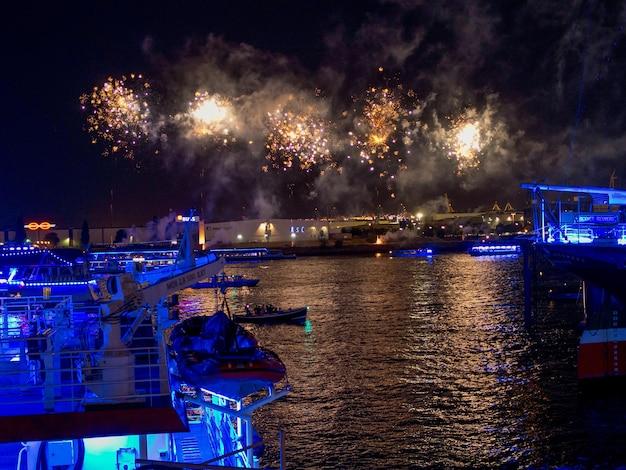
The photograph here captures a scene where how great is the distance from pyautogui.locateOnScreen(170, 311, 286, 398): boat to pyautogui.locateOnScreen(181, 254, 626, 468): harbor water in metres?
10.8

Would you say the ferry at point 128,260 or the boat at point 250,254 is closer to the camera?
the ferry at point 128,260

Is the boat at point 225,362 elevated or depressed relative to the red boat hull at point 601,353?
elevated

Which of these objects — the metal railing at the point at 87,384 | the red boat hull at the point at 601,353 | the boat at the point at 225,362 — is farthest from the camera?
the red boat hull at the point at 601,353

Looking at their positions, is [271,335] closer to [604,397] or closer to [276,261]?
[604,397]

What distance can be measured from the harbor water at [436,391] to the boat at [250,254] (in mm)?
62928

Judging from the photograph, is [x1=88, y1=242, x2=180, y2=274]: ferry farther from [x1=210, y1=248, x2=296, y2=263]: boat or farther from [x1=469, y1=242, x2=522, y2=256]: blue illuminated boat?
[x1=469, y1=242, x2=522, y2=256]: blue illuminated boat

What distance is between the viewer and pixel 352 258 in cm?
13038

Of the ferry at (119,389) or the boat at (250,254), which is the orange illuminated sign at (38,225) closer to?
the boat at (250,254)

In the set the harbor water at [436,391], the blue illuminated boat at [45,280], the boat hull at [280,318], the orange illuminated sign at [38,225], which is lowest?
the harbor water at [436,391]

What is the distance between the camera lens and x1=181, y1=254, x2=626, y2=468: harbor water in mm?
23266

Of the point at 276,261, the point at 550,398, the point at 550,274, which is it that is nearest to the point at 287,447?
the point at 550,398

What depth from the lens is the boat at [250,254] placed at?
123 m

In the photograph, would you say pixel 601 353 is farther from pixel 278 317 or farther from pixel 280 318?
pixel 278 317

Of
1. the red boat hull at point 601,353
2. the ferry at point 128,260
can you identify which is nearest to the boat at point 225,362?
the ferry at point 128,260
